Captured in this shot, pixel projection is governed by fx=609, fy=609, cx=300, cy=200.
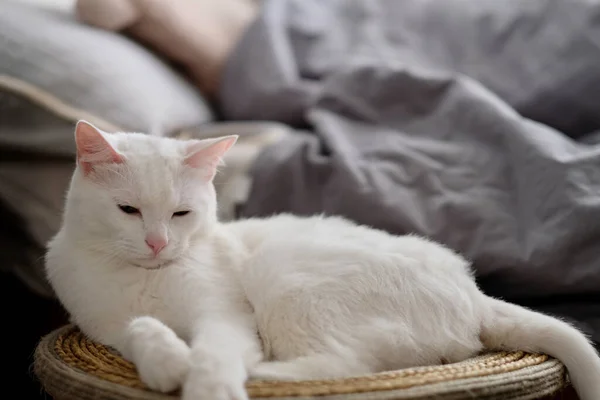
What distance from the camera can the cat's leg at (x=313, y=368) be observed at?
78 cm

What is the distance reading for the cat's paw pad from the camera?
0.69 metres

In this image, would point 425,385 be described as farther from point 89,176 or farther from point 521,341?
point 89,176

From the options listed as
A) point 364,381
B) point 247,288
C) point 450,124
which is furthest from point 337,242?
point 450,124

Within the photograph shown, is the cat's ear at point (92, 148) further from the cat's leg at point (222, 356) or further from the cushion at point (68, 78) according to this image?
the cushion at point (68, 78)

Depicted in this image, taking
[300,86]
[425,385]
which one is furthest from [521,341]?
[300,86]

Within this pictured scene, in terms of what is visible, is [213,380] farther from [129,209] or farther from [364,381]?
[129,209]

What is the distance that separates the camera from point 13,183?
4.33ft

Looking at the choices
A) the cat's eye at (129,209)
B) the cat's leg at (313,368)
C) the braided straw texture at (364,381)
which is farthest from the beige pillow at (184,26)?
the cat's leg at (313,368)

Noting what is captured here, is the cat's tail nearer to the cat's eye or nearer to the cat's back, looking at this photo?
the cat's back

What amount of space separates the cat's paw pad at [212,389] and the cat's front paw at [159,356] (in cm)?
3

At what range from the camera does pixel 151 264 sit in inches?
36.7

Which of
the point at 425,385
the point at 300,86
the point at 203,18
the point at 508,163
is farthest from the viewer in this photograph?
the point at 203,18

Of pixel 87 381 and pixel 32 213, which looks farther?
pixel 32 213

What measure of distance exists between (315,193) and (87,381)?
690 millimetres
